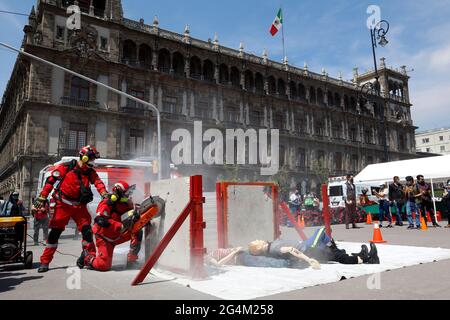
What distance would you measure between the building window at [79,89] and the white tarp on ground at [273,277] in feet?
81.3

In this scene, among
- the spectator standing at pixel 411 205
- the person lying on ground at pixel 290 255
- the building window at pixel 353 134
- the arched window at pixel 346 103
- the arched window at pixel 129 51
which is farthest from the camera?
the arched window at pixel 346 103

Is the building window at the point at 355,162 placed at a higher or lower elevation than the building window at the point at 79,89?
lower

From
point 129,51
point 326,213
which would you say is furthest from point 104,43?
point 326,213

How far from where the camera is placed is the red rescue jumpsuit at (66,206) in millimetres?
5746

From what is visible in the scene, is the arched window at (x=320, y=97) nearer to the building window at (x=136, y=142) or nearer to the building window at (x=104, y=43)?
the building window at (x=136, y=142)

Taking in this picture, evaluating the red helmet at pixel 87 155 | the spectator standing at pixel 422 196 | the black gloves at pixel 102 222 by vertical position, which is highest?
the red helmet at pixel 87 155

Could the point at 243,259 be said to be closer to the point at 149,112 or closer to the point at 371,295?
the point at 371,295

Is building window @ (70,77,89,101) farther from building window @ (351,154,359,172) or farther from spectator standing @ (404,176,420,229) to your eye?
building window @ (351,154,359,172)

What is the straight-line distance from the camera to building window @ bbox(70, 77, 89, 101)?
26.9 meters

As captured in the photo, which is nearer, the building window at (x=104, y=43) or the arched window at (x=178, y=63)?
the building window at (x=104, y=43)

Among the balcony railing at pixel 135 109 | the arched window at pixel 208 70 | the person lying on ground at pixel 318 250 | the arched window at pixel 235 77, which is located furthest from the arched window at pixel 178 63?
the person lying on ground at pixel 318 250

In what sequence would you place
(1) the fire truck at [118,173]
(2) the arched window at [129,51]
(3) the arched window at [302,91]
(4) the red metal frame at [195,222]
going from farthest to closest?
(3) the arched window at [302,91] → (2) the arched window at [129,51] → (1) the fire truck at [118,173] → (4) the red metal frame at [195,222]
